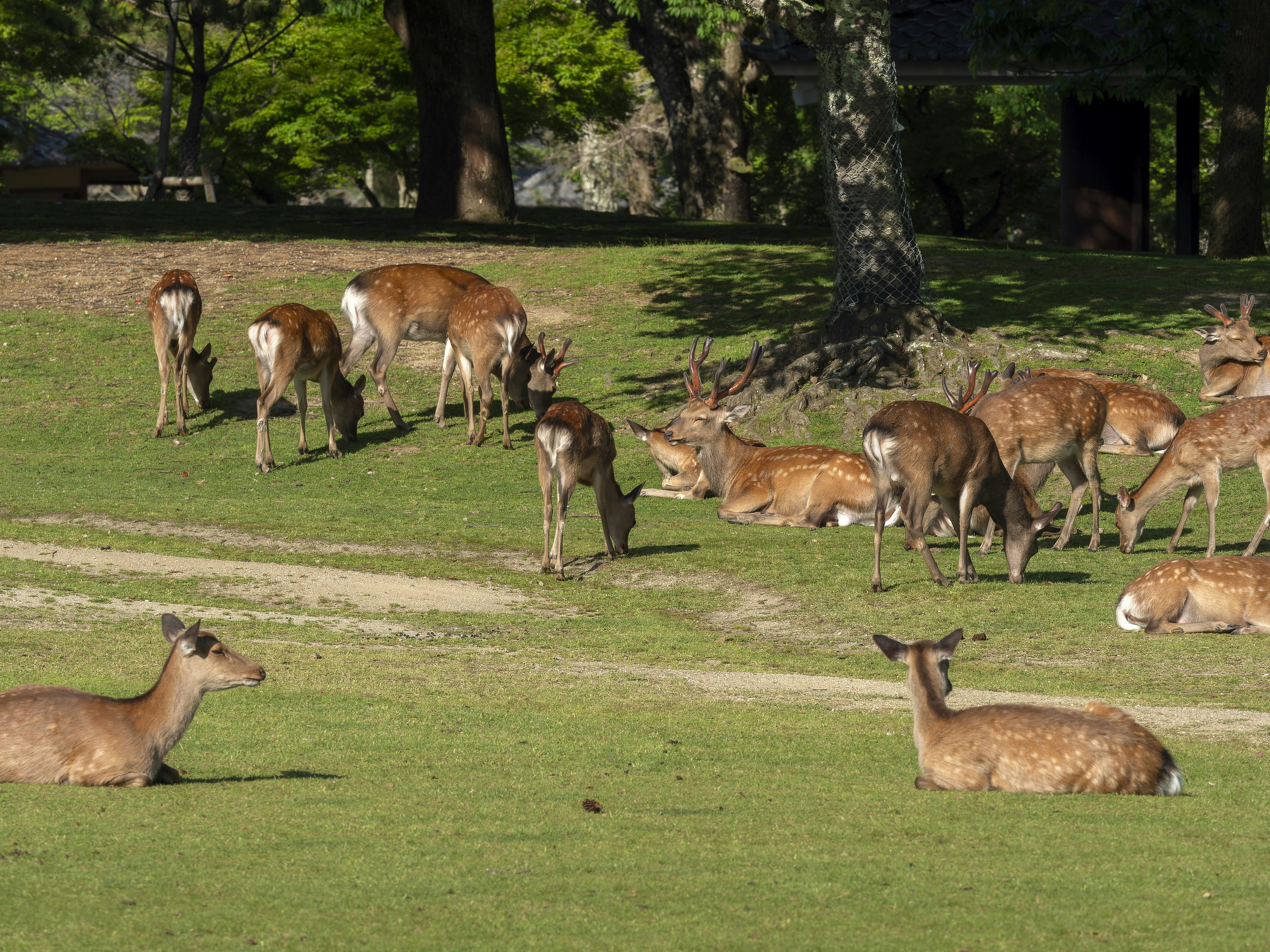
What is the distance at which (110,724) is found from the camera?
20.3ft

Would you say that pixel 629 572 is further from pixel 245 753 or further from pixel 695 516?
pixel 245 753

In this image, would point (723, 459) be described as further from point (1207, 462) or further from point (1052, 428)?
point (1207, 462)

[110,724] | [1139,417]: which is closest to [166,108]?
[1139,417]

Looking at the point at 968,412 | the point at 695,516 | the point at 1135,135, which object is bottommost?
the point at 695,516

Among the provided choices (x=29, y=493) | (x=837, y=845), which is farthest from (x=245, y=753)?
(x=29, y=493)

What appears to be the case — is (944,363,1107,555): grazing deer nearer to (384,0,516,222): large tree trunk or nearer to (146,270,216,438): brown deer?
(146,270,216,438): brown deer

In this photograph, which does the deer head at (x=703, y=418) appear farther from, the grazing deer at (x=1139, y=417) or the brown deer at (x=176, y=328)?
the brown deer at (x=176, y=328)

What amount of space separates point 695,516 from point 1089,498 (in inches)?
156

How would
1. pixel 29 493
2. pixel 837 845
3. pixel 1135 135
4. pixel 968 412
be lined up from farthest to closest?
pixel 1135 135, pixel 29 493, pixel 968 412, pixel 837 845

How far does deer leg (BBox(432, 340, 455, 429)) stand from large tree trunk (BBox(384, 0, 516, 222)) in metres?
11.0

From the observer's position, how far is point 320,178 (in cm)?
5403

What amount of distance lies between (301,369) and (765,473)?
5.66m

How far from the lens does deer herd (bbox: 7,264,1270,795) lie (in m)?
6.27

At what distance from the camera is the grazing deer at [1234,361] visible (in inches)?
675
